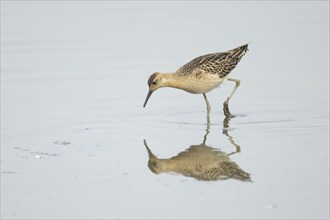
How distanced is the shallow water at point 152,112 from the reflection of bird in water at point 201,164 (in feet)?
0.30

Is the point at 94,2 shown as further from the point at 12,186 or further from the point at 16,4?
the point at 12,186

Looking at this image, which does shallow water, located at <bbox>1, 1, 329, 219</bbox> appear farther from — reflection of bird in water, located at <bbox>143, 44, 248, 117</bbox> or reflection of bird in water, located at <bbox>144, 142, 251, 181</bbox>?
reflection of bird in water, located at <bbox>143, 44, 248, 117</bbox>

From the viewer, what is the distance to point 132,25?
17.5 meters

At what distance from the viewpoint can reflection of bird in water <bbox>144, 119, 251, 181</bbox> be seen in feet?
30.2

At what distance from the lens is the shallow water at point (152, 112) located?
849 centimetres

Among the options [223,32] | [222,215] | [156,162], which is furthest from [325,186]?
[223,32]

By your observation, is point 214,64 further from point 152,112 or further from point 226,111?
point 152,112

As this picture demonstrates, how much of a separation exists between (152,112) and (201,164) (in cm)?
301

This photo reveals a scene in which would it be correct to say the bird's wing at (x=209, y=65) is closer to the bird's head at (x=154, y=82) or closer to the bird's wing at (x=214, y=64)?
the bird's wing at (x=214, y=64)

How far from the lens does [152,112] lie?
41.3ft

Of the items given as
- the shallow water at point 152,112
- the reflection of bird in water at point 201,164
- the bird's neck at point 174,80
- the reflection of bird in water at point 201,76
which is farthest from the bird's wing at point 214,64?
the reflection of bird in water at point 201,164

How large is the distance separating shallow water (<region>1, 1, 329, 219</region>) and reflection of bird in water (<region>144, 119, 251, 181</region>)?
92 mm

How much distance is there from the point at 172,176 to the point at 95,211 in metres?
1.38

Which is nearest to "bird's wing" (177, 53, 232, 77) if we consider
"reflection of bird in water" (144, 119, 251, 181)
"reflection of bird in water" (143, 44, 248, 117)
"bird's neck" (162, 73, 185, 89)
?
"reflection of bird in water" (143, 44, 248, 117)
